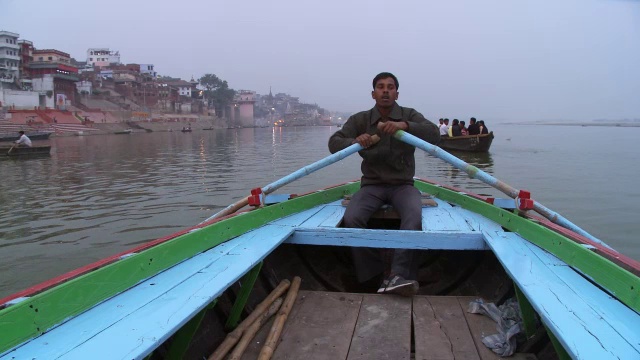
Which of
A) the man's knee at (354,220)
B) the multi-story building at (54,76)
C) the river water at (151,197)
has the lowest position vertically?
the river water at (151,197)

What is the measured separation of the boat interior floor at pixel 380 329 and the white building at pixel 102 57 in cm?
10324

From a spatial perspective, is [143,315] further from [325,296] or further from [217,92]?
[217,92]

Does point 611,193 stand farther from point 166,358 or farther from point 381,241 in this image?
point 166,358

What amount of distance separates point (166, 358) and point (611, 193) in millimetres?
10914

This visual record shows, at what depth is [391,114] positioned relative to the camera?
11.8 feet

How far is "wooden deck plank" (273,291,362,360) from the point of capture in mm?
2115

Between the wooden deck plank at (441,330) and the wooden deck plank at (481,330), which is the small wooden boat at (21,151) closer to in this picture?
the wooden deck plank at (441,330)

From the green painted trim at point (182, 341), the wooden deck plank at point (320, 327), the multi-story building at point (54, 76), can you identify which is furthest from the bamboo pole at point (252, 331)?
the multi-story building at point (54, 76)

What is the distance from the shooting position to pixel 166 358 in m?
1.85

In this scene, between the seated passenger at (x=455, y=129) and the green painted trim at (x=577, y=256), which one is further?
the seated passenger at (x=455, y=129)

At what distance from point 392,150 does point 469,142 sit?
16.3 meters

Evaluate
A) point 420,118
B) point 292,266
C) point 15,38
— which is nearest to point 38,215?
point 292,266

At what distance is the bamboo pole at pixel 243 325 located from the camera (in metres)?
2.05

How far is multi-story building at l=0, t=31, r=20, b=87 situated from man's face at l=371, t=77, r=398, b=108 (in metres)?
60.6
